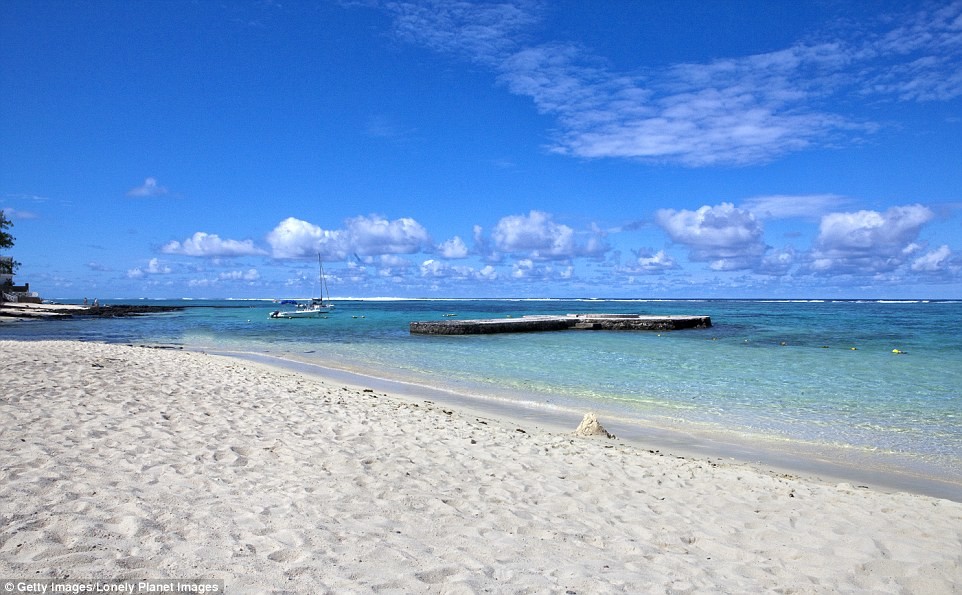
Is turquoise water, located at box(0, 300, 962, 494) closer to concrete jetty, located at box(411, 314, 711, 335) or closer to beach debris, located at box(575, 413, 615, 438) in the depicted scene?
beach debris, located at box(575, 413, 615, 438)

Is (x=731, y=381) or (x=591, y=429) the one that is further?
(x=731, y=381)

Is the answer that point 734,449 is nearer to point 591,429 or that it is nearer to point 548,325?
point 591,429

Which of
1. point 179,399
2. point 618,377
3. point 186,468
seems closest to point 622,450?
point 186,468

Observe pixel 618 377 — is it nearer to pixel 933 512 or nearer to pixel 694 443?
pixel 694 443

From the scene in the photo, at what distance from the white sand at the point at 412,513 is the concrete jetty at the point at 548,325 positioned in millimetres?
30964

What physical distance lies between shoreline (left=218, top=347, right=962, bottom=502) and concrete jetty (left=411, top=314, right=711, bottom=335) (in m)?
25.3

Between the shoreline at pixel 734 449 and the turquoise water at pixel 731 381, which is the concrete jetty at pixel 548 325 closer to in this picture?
the turquoise water at pixel 731 381

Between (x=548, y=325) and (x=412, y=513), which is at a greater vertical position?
(x=548, y=325)

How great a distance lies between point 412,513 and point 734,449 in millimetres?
6373

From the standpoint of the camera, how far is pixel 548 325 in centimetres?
4400

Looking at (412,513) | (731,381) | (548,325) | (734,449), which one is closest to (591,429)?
(734,449)

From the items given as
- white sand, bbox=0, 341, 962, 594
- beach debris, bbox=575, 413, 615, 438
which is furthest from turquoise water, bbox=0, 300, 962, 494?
white sand, bbox=0, 341, 962, 594

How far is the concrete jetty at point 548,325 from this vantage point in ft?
130

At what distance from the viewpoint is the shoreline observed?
A: 296 inches
